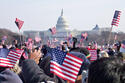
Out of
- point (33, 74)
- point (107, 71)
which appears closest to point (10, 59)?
point (33, 74)

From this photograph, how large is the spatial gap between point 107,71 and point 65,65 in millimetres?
1637

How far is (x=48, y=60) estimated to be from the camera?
163 inches

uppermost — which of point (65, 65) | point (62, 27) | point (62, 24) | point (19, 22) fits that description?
point (65, 65)

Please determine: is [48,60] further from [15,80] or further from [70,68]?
[15,80]

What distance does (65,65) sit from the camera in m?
3.62

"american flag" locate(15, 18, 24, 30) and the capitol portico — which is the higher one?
"american flag" locate(15, 18, 24, 30)

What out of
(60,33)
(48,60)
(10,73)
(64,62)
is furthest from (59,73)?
(60,33)

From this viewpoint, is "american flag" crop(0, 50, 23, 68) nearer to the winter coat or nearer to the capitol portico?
the winter coat

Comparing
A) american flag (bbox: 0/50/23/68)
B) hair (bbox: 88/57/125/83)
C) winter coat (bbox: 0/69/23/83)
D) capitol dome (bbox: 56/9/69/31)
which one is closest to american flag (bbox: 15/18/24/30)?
american flag (bbox: 0/50/23/68)

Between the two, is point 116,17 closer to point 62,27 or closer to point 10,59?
point 10,59

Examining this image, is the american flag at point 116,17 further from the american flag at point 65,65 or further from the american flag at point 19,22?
the american flag at point 65,65

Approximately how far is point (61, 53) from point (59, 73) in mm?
298

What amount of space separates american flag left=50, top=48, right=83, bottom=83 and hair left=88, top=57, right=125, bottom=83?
1.39 m

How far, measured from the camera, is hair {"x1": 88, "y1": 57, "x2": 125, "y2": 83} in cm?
199
